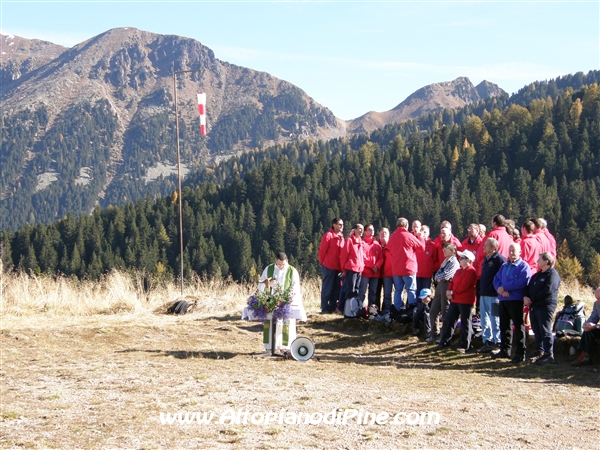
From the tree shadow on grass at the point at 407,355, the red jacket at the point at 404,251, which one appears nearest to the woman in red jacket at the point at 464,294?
the tree shadow on grass at the point at 407,355

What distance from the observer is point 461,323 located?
10.4 meters

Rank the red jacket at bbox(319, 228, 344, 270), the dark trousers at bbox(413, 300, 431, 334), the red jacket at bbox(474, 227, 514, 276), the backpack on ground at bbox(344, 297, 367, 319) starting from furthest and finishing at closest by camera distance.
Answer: the red jacket at bbox(319, 228, 344, 270), the backpack on ground at bbox(344, 297, 367, 319), the dark trousers at bbox(413, 300, 431, 334), the red jacket at bbox(474, 227, 514, 276)

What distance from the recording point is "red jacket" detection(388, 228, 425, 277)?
11.9 meters

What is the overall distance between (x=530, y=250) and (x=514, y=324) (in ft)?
4.42

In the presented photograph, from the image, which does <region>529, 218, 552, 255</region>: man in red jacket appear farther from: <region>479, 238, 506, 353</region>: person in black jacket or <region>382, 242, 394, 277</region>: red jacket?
<region>382, 242, 394, 277</region>: red jacket

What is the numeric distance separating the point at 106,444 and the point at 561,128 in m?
128

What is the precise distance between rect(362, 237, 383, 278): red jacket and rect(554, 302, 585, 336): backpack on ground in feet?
11.9

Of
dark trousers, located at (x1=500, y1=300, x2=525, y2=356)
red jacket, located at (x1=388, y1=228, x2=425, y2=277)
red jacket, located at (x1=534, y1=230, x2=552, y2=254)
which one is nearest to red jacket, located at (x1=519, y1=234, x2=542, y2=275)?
red jacket, located at (x1=534, y1=230, x2=552, y2=254)

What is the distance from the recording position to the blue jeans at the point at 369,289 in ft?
42.6

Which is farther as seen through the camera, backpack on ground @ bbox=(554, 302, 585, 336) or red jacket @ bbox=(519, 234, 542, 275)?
red jacket @ bbox=(519, 234, 542, 275)

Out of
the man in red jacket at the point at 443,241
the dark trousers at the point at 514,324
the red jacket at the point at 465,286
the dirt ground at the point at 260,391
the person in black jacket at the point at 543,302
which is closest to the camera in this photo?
the dirt ground at the point at 260,391

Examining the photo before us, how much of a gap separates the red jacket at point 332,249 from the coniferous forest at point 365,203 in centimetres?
8008

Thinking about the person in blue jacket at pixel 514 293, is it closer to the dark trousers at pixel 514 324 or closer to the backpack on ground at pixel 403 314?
the dark trousers at pixel 514 324

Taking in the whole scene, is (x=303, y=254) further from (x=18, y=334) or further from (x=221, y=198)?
(x=18, y=334)
